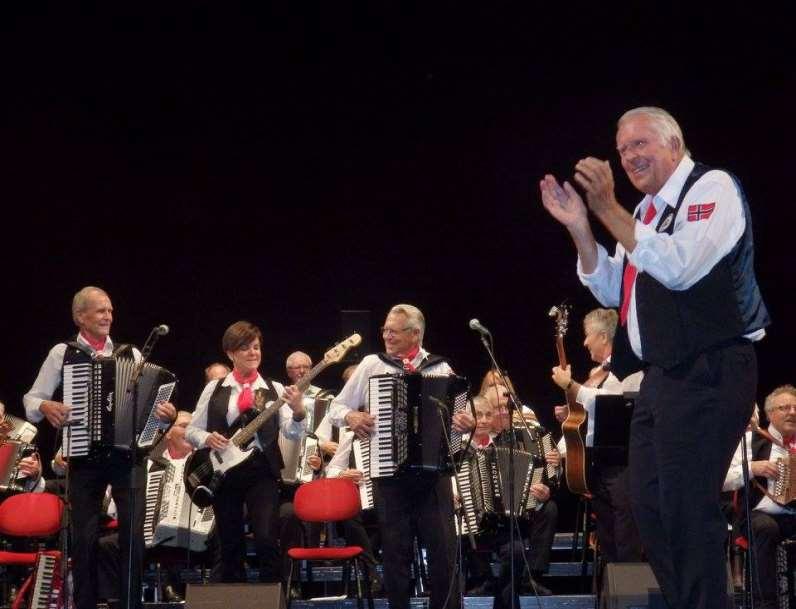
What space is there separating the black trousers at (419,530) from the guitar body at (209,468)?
114cm

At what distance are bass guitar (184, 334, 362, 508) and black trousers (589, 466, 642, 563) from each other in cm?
210

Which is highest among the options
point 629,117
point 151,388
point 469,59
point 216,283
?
point 469,59

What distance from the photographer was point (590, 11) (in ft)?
32.5

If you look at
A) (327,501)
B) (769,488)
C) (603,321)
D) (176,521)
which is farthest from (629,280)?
(176,521)

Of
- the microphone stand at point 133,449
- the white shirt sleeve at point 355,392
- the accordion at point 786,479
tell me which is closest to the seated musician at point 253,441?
the white shirt sleeve at point 355,392

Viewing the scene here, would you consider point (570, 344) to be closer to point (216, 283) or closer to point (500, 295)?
point (500, 295)

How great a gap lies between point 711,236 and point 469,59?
7263 millimetres

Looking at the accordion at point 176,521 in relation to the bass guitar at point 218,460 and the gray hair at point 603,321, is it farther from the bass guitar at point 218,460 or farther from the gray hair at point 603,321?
the gray hair at point 603,321

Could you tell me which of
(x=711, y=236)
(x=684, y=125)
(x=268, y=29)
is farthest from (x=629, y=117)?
(x=268, y=29)

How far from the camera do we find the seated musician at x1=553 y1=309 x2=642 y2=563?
23.0 ft

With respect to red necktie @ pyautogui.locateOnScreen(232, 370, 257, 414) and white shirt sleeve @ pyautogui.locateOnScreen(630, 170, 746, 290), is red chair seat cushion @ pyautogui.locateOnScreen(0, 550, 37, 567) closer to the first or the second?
red necktie @ pyautogui.locateOnScreen(232, 370, 257, 414)

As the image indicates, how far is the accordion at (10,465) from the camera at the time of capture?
24.5 ft

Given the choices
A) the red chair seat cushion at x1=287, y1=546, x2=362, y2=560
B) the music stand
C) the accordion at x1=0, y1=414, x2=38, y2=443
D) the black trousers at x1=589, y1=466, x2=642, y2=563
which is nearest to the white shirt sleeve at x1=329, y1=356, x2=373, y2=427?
the red chair seat cushion at x1=287, y1=546, x2=362, y2=560

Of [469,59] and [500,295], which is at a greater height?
[469,59]
